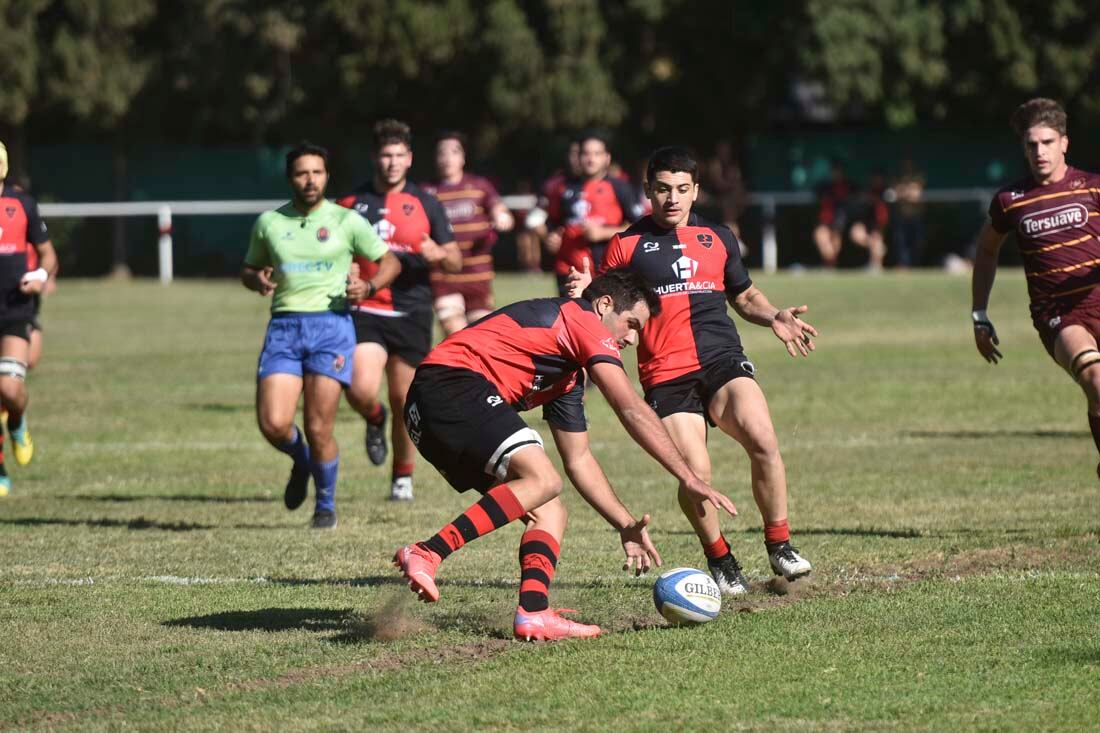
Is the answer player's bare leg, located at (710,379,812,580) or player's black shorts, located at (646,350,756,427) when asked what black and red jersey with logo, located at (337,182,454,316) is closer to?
player's black shorts, located at (646,350,756,427)

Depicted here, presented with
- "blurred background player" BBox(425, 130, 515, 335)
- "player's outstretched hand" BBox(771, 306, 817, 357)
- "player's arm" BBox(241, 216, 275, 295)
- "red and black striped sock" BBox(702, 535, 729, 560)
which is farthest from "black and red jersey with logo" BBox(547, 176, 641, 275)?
"red and black striped sock" BBox(702, 535, 729, 560)

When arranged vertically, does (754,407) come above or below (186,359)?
above

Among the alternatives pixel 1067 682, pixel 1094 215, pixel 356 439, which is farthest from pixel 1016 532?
pixel 356 439

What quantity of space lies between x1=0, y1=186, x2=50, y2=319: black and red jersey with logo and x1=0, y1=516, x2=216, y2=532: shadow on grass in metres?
1.65

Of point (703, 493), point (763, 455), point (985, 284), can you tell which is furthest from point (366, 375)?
point (703, 493)

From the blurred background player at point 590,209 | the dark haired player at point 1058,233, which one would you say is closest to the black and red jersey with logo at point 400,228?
the blurred background player at point 590,209

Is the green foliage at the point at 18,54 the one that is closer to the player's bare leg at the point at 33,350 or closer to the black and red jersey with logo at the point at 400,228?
the player's bare leg at the point at 33,350

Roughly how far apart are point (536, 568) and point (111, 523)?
451cm

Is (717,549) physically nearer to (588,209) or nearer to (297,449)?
(297,449)

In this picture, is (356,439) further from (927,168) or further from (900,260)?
(927,168)

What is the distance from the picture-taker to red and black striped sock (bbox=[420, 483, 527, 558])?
277 inches

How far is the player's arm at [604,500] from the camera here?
7.15 metres

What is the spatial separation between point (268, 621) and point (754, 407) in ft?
7.77

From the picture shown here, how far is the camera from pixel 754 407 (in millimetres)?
8055
